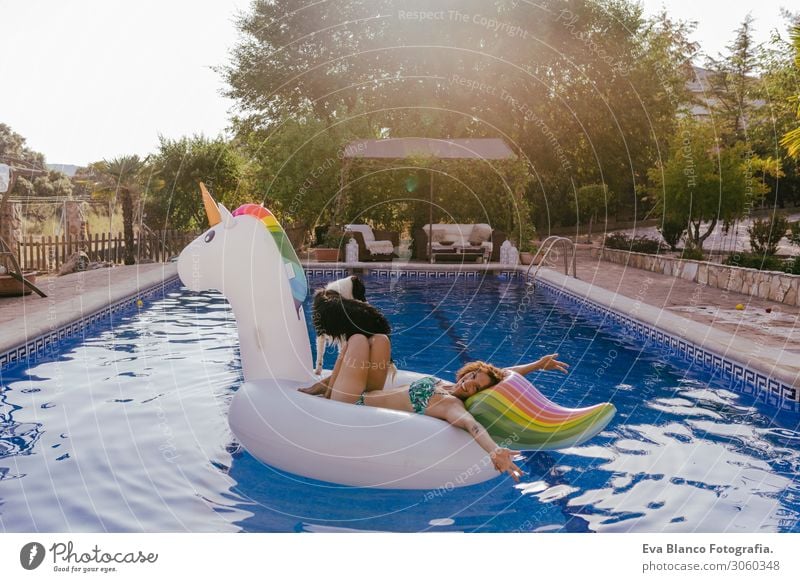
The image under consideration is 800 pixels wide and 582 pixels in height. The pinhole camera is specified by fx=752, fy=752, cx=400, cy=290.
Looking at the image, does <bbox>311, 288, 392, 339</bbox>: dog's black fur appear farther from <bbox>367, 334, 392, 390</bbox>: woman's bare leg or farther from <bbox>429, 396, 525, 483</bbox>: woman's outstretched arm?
<bbox>429, 396, 525, 483</bbox>: woman's outstretched arm

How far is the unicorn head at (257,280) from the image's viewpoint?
5117 mm

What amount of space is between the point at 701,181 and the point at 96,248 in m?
14.2

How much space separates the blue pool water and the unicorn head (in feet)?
2.39

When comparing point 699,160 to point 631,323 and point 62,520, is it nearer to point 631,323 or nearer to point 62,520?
point 631,323

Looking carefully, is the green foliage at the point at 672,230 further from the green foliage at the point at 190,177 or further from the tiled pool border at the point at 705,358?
the green foliage at the point at 190,177

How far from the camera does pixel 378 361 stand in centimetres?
479

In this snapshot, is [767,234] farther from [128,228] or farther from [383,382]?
[128,228]

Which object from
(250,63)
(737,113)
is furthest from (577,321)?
(737,113)

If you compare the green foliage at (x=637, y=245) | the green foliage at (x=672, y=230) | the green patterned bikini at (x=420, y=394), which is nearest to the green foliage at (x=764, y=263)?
the green foliage at (x=672, y=230)

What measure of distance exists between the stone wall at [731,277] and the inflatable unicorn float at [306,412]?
8.51 m

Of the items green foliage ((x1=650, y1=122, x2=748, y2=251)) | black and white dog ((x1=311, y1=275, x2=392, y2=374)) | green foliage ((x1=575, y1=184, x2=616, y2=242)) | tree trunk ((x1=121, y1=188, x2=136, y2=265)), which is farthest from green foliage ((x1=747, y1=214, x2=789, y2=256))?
tree trunk ((x1=121, y1=188, x2=136, y2=265))

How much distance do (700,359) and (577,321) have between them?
3.23 meters

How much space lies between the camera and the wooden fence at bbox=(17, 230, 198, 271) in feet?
51.7

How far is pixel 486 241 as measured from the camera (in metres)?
19.3
